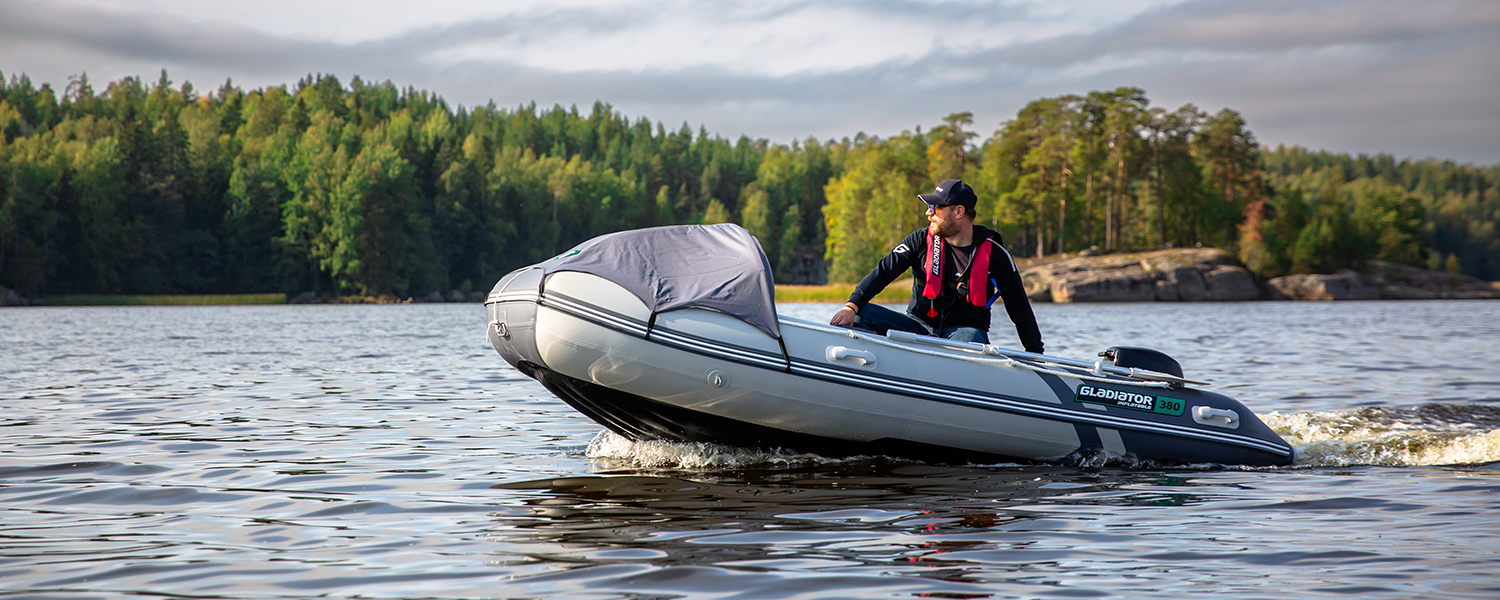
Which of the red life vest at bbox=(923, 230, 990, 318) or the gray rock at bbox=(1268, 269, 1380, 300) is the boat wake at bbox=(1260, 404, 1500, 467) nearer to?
the red life vest at bbox=(923, 230, 990, 318)

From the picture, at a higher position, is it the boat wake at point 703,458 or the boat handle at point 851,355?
the boat handle at point 851,355

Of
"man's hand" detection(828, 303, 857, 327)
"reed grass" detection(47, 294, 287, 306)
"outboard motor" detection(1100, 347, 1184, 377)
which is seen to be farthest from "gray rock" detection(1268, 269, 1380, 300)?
"man's hand" detection(828, 303, 857, 327)

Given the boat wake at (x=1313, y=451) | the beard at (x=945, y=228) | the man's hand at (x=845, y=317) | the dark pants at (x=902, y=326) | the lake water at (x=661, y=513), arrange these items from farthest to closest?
the boat wake at (x=1313, y=451)
the dark pants at (x=902, y=326)
the beard at (x=945, y=228)
the man's hand at (x=845, y=317)
the lake water at (x=661, y=513)

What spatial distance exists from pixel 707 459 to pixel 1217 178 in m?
76.4

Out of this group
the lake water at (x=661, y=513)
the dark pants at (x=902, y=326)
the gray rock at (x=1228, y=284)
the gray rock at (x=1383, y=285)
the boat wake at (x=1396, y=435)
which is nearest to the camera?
the lake water at (x=661, y=513)

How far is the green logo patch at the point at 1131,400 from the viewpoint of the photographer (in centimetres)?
668

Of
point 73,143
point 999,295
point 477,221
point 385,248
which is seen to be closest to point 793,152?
point 477,221

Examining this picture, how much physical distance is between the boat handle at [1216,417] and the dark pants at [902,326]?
139cm

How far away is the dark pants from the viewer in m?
6.72

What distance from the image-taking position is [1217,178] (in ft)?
248

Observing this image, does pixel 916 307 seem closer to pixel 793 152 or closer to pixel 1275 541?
pixel 1275 541

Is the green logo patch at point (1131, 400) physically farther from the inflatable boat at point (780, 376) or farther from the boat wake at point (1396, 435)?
the boat wake at point (1396, 435)

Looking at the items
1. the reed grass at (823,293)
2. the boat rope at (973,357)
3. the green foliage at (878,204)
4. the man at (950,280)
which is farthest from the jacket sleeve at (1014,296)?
the green foliage at (878,204)

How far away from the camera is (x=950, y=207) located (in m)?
6.55
